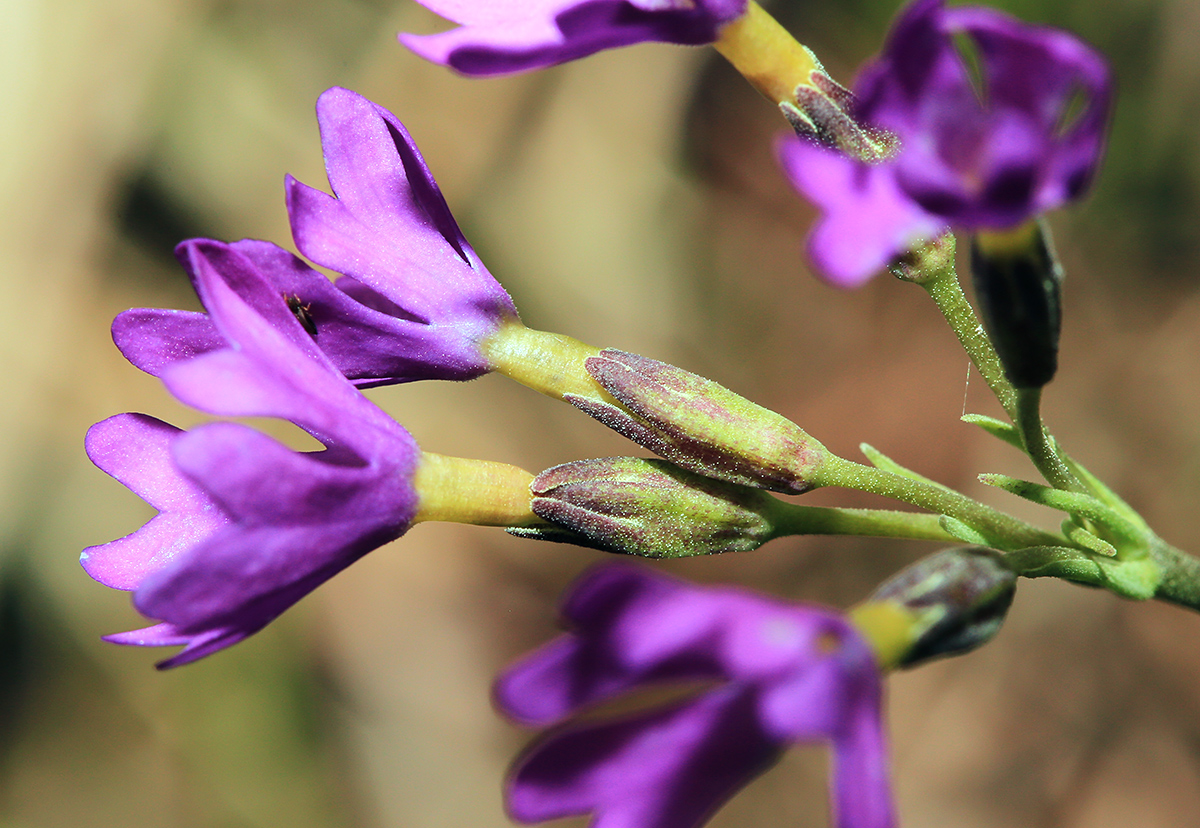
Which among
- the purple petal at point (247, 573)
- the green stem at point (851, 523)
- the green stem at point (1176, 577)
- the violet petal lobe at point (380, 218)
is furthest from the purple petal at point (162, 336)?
the green stem at point (1176, 577)

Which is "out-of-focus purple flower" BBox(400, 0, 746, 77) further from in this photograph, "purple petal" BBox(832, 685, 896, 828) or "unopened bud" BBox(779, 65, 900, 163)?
"purple petal" BBox(832, 685, 896, 828)

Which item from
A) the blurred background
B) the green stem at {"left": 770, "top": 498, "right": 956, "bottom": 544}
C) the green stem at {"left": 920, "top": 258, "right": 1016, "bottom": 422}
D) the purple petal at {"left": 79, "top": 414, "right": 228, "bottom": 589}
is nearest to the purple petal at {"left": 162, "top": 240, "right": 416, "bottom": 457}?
the purple petal at {"left": 79, "top": 414, "right": 228, "bottom": 589}

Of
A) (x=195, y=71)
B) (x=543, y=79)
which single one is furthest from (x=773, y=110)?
(x=195, y=71)

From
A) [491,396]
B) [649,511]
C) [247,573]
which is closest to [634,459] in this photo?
[649,511]

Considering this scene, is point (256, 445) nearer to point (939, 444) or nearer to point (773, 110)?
point (939, 444)

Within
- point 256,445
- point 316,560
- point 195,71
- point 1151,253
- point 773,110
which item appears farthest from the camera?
point 773,110
